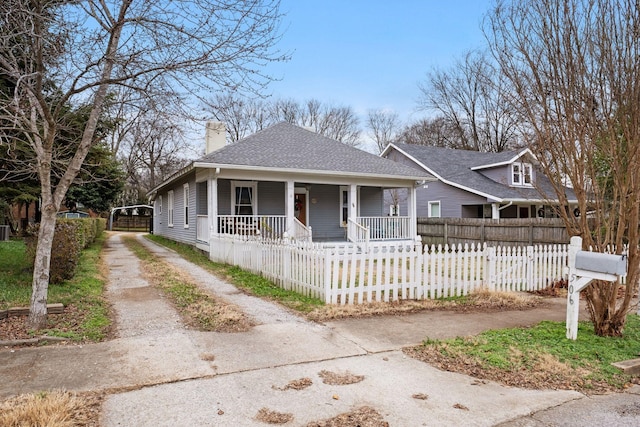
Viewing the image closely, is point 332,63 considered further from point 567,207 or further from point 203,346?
point 203,346

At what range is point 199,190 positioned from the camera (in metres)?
15.5

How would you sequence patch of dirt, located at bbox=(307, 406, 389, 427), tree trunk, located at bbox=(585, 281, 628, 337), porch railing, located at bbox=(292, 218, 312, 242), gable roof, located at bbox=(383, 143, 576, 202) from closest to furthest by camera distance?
1. patch of dirt, located at bbox=(307, 406, 389, 427)
2. tree trunk, located at bbox=(585, 281, 628, 337)
3. porch railing, located at bbox=(292, 218, 312, 242)
4. gable roof, located at bbox=(383, 143, 576, 202)

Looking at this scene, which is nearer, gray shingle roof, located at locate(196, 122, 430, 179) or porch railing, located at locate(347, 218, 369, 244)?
gray shingle roof, located at locate(196, 122, 430, 179)

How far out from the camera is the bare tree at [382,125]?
48344 millimetres

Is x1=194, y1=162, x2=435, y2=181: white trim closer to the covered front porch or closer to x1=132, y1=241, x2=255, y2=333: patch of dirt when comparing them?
the covered front porch

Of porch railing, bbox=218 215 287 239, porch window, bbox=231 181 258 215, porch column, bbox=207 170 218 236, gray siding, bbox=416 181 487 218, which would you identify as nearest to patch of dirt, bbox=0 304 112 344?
porch railing, bbox=218 215 287 239

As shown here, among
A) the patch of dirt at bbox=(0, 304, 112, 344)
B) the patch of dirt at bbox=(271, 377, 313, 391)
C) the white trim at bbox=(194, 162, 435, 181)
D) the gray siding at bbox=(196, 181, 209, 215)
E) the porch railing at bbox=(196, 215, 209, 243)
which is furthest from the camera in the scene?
the gray siding at bbox=(196, 181, 209, 215)

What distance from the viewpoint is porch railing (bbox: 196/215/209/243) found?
14117 mm

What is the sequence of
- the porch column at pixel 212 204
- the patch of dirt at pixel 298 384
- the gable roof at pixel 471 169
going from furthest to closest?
1. the gable roof at pixel 471 169
2. the porch column at pixel 212 204
3. the patch of dirt at pixel 298 384

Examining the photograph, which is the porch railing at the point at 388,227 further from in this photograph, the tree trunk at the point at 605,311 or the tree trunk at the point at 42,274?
the tree trunk at the point at 42,274

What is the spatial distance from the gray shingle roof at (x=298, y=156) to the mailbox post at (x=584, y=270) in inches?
392

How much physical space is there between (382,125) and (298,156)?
35.1 meters

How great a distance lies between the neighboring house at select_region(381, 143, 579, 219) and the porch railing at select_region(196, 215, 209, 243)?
13705 mm

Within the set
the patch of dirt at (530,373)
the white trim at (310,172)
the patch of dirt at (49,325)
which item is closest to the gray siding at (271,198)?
the white trim at (310,172)
